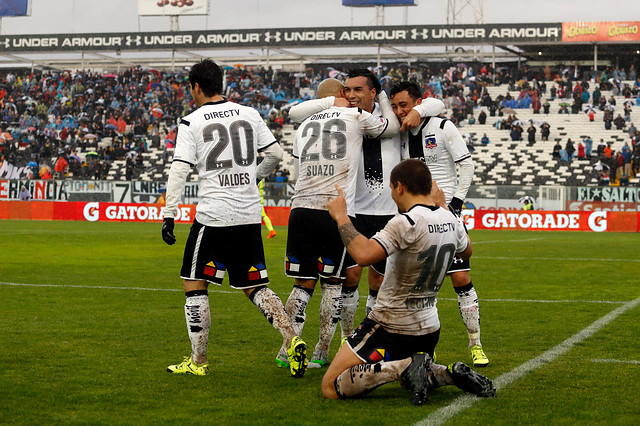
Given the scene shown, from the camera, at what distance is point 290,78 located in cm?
5059

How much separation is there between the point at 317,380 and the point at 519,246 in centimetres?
1698

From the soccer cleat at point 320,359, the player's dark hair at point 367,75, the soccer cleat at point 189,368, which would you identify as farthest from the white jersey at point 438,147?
the soccer cleat at point 189,368

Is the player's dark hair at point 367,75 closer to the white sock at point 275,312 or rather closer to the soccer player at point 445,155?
the soccer player at point 445,155

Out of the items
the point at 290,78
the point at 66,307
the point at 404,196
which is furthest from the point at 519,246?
the point at 290,78

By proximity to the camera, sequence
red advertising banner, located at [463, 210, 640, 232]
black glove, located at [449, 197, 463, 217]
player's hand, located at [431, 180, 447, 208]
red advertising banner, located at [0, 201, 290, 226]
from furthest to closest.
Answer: red advertising banner, located at [0, 201, 290, 226] → red advertising banner, located at [463, 210, 640, 232] → black glove, located at [449, 197, 463, 217] → player's hand, located at [431, 180, 447, 208]

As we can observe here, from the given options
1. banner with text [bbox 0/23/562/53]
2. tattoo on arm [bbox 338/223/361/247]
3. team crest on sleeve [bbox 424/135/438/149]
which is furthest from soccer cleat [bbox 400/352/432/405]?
banner with text [bbox 0/23/562/53]

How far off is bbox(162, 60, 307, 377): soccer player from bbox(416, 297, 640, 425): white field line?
4.80ft

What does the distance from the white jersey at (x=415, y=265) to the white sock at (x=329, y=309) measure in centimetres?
117

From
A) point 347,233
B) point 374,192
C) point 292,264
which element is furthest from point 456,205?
point 347,233

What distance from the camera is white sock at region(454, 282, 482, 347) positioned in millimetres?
7152

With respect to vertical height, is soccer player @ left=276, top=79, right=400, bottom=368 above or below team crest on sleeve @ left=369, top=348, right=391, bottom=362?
above

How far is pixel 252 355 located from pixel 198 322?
1.04 m

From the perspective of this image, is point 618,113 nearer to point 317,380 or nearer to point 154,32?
point 154,32

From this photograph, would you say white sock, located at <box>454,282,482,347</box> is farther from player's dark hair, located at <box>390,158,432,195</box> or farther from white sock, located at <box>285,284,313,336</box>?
player's dark hair, located at <box>390,158,432,195</box>
